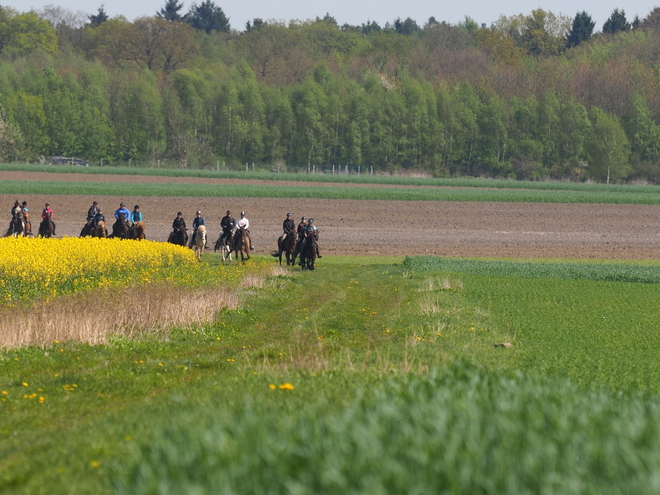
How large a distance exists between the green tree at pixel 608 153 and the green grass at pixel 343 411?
248 feet

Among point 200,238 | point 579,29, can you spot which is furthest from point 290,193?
point 579,29

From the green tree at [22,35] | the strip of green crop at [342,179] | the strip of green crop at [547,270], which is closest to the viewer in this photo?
the strip of green crop at [547,270]

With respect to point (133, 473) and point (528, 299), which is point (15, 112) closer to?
point (528, 299)

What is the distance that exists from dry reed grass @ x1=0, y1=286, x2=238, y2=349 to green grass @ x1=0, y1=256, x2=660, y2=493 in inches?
20.6

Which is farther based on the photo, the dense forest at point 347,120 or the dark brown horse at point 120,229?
the dense forest at point 347,120

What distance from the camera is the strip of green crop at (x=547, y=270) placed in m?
31.1

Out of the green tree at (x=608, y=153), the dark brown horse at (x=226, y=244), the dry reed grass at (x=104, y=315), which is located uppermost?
the green tree at (x=608, y=153)

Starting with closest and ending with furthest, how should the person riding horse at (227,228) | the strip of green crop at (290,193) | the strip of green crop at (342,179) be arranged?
the person riding horse at (227,228)
the strip of green crop at (290,193)
the strip of green crop at (342,179)

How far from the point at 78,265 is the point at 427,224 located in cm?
3063

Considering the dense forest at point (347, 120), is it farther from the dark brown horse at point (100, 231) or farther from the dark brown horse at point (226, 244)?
Answer: the dark brown horse at point (226, 244)

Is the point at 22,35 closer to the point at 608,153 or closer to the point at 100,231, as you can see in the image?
the point at 608,153

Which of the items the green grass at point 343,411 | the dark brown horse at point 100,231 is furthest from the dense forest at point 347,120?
the green grass at point 343,411

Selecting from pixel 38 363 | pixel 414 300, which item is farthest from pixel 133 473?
pixel 414 300

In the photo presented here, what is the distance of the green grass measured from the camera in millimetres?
5406
